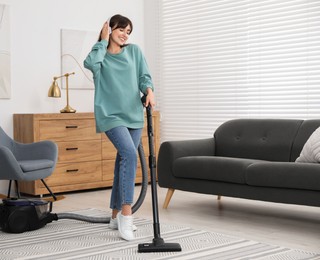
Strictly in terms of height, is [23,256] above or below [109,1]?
below

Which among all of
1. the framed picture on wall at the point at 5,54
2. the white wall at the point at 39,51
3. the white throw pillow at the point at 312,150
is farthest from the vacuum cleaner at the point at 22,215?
the framed picture on wall at the point at 5,54

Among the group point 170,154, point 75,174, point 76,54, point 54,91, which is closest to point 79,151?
point 75,174

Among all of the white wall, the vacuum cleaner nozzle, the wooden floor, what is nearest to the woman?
the vacuum cleaner nozzle

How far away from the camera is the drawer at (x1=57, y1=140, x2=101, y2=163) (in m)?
5.81

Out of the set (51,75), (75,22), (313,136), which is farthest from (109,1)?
(313,136)

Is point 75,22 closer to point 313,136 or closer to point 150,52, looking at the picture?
point 150,52

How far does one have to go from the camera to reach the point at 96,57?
3.62 metres

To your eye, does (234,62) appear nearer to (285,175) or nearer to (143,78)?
(285,175)

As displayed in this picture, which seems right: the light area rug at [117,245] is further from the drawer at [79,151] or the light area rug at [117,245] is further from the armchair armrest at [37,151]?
the drawer at [79,151]

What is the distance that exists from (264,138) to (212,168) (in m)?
0.70

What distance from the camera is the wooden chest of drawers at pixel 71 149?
5.64m

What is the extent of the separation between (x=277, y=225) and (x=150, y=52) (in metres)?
3.48

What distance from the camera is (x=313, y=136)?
→ 170 inches

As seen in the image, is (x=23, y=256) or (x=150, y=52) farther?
(x=150, y=52)
